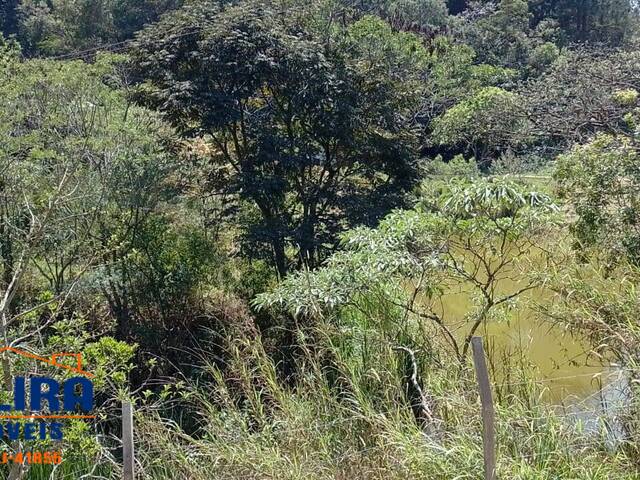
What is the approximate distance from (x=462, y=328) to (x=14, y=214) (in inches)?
189

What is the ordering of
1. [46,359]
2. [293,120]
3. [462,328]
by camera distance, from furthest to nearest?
[293,120] → [462,328] → [46,359]

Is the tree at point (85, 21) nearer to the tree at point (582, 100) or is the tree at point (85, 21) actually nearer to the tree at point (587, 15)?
the tree at point (582, 100)

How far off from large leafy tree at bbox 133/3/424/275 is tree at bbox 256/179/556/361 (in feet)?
10.2

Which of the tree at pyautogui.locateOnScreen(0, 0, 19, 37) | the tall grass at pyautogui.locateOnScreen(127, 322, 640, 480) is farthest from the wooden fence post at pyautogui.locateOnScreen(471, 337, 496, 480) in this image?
the tree at pyautogui.locateOnScreen(0, 0, 19, 37)

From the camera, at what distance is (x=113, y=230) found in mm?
6395

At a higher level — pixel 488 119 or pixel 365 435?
pixel 488 119

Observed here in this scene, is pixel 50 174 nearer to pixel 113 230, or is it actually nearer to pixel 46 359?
pixel 113 230

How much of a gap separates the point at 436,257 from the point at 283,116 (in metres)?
4.34

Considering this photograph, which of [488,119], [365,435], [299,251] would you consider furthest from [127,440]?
[488,119]

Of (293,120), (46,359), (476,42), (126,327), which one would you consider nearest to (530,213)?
(46,359)

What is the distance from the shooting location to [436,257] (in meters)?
3.23

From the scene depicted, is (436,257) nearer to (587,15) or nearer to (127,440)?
(127,440)

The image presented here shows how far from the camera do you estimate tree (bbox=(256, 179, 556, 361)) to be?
3086 millimetres

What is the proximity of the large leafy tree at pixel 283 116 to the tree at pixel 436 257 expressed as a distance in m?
3.11
